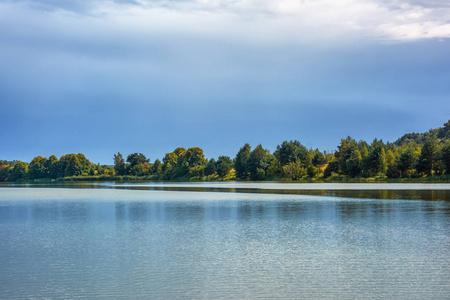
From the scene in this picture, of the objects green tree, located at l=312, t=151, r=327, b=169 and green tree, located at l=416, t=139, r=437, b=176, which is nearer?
green tree, located at l=416, t=139, r=437, b=176

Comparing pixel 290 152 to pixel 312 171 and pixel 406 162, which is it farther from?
pixel 406 162

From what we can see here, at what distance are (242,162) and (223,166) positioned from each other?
398 inches

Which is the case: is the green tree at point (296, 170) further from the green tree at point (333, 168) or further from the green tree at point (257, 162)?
the green tree at point (257, 162)

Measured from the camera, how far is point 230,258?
14555 mm

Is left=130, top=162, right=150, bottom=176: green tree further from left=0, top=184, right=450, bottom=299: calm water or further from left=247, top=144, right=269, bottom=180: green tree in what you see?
left=0, top=184, right=450, bottom=299: calm water

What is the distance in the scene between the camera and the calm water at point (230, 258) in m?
10.9

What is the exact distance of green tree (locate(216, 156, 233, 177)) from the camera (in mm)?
165000

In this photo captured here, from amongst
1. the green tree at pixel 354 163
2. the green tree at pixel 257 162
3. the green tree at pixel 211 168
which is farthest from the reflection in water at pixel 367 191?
the green tree at pixel 211 168

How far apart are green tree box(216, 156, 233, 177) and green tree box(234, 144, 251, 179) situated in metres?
5.50

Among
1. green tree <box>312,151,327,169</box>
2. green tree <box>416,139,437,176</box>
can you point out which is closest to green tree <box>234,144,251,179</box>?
green tree <box>312,151,327,169</box>

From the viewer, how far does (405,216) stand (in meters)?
25.8

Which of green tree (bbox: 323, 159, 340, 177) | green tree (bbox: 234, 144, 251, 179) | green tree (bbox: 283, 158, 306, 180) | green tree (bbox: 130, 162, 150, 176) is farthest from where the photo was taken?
green tree (bbox: 130, 162, 150, 176)

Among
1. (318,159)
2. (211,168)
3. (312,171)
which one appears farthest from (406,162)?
(211,168)

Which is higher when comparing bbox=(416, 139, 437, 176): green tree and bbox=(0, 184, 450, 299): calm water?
bbox=(416, 139, 437, 176): green tree
